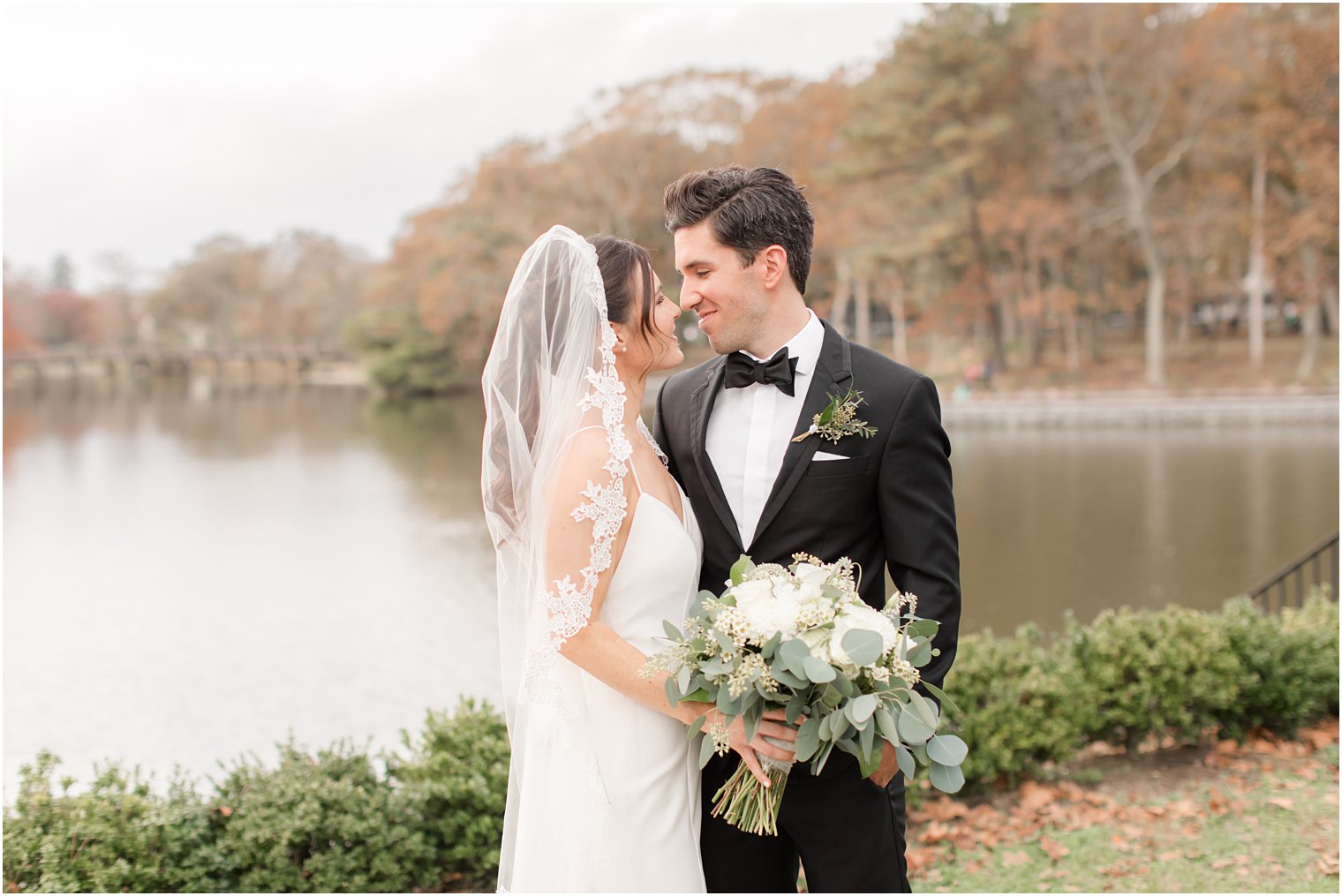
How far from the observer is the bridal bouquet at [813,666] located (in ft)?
6.45

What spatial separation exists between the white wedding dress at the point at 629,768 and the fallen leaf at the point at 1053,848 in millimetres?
1958

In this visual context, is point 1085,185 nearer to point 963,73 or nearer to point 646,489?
point 963,73

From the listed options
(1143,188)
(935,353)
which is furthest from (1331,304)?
(935,353)

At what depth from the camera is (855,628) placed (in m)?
1.98

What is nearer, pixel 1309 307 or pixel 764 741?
pixel 764 741

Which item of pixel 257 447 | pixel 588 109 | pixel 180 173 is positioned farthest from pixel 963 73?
pixel 180 173

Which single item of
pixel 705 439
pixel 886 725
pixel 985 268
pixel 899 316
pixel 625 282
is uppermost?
pixel 985 268

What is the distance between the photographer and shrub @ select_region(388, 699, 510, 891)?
3762mm

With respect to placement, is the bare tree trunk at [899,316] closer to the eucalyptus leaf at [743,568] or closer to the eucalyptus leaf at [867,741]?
the eucalyptus leaf at [743,568]

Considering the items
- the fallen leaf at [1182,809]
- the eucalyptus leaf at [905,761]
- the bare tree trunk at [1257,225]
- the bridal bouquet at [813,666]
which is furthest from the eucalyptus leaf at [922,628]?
the bare tree trunk at [1257,225]

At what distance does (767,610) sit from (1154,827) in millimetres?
2866

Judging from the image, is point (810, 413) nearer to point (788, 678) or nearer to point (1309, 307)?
point (788, 678)

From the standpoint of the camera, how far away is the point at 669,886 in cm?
243

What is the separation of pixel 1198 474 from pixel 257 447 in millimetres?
21479
